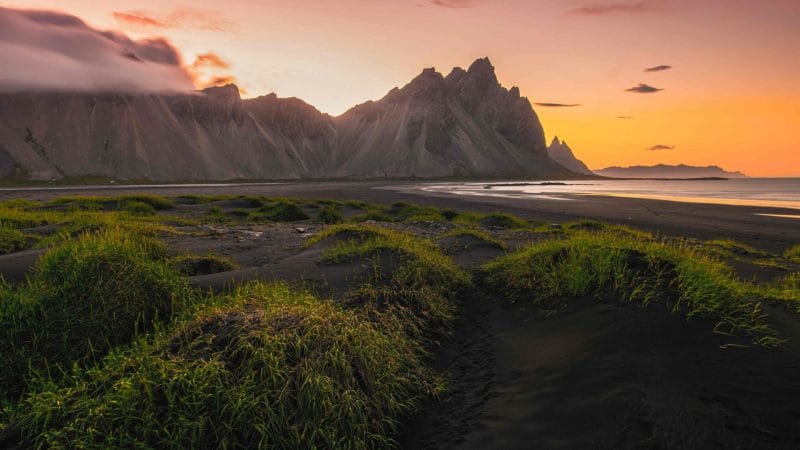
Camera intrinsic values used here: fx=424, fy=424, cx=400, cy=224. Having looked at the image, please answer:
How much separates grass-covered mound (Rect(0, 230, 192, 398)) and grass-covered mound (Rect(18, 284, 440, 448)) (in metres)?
1.12

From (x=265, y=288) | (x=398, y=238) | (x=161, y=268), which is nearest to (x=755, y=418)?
(x=265, y=288)

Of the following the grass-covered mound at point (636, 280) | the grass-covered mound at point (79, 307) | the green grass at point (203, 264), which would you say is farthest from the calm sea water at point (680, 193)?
the grass-covered mound at point (79, 307)

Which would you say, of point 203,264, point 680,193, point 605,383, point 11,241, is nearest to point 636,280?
point 605,383

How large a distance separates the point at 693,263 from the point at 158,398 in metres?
9.20

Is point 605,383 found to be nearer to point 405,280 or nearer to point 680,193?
point 405,280

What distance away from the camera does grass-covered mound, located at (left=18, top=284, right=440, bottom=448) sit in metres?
4.55

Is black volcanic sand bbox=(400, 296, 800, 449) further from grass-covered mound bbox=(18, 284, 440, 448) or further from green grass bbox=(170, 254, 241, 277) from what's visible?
green grass bbox=(170, 254, 241, 277)

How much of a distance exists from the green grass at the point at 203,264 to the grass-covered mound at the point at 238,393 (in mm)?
5963

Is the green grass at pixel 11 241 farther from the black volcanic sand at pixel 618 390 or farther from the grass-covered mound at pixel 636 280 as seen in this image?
the grass-covered mound at pixel 636 280

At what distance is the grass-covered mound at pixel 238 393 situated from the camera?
14.9ft

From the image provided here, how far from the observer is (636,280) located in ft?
26.4

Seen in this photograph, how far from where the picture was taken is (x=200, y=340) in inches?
222

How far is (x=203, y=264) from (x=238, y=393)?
8636 mm

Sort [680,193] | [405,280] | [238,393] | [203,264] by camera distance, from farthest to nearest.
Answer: [680,193] → [203,264] → [405,280] → [238,393]
